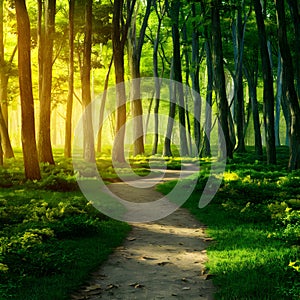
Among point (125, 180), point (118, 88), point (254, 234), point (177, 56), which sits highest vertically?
point (177, 56)

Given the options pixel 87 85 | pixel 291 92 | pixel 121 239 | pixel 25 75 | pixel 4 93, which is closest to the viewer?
pixel 121 239

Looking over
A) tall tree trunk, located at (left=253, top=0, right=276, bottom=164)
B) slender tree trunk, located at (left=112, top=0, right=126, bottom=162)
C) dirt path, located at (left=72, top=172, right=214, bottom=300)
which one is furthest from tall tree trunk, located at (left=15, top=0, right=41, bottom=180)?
tall tree trunk, located at (left=253, top=0, right=276, bottom=164)

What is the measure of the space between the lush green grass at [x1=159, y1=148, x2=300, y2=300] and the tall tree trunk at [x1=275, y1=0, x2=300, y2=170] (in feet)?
4.59

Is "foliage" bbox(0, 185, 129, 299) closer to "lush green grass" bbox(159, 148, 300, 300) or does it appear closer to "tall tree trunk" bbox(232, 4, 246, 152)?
"lush green grass" bbox(159, 148, 300, 300)

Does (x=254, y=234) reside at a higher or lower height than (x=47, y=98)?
lower

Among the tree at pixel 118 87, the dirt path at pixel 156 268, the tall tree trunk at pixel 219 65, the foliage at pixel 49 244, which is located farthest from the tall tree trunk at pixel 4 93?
the dirt path at pixel 156 268

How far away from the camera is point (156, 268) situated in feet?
23.1

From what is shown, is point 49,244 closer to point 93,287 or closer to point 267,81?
point 93,287

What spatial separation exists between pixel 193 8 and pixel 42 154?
15.1 metres

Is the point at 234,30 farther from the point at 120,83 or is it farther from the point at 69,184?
the point at 69,184

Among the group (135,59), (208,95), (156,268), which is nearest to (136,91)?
(135,59)

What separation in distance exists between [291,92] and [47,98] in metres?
9.89

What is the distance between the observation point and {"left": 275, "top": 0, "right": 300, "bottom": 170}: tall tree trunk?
1703 centimetres

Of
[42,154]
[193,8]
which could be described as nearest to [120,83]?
[42,154]
